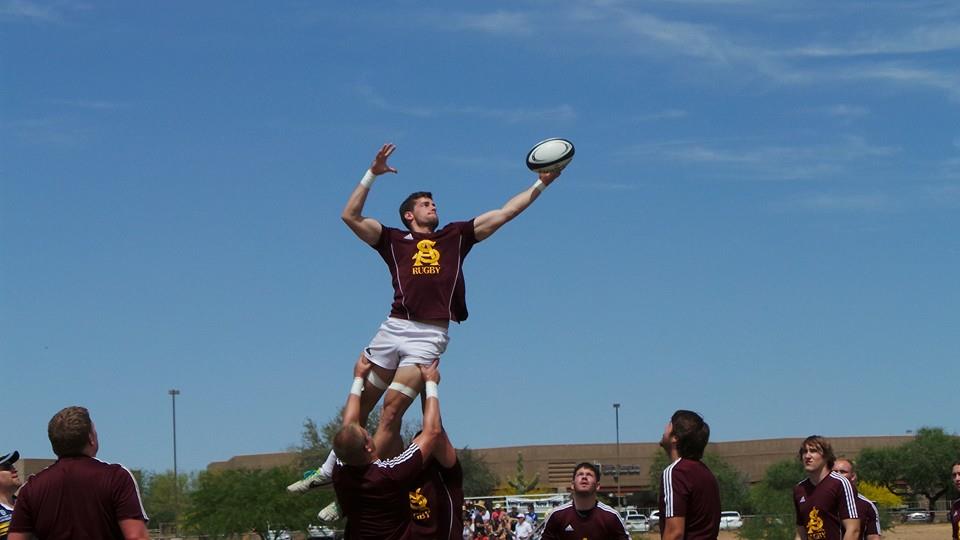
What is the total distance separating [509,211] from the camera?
1130 cm

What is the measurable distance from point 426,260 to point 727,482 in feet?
268

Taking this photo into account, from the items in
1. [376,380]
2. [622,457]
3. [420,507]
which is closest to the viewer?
[420,507]

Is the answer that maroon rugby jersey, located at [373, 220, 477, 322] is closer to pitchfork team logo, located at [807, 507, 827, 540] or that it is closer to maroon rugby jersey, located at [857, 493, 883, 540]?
pitchfork team logo, located at [807, 507, 827, 540]

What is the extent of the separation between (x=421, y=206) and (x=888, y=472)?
91.7 metres

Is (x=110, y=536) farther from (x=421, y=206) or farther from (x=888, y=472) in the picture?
(x=888, y=472)

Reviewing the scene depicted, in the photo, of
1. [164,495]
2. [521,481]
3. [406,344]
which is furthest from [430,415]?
[164,495]

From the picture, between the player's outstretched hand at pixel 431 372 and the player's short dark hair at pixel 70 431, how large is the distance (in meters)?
2.87

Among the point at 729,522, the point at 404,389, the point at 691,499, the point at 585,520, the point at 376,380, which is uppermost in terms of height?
the point at 376,380

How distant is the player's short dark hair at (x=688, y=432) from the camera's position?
9992mm

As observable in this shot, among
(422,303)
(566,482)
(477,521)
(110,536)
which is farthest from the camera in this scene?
(566,482)

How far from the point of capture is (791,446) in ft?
332

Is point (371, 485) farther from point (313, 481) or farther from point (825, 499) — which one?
point (825, 499)

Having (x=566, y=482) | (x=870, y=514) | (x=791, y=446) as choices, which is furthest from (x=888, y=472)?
(x=870, y=514)

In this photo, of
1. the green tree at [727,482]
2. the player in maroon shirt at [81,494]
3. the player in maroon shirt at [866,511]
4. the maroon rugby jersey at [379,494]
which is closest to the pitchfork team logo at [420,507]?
the maroon rugby jersey at [379,494]
